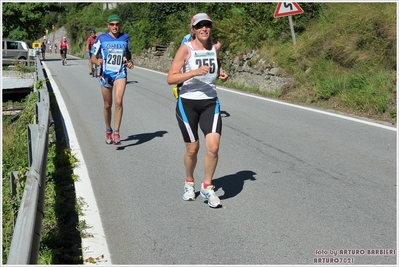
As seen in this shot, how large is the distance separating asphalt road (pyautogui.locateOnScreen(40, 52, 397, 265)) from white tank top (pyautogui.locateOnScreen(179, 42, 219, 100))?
109 centimetres

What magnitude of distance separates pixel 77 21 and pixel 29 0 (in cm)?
2422

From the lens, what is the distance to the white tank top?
21.9 feet

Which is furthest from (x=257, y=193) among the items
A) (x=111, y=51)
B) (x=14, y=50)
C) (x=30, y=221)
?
(x=14, y=50)

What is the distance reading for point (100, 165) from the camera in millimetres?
8719

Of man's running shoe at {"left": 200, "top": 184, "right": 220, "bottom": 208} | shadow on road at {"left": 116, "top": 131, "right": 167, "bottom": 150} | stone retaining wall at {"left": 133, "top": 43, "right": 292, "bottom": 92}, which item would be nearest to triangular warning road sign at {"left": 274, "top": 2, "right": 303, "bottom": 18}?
stone retaining wall at {"left": 133, "top": 43, "right": 292, "bottom": 92}

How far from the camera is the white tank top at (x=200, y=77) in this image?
668 centimetres

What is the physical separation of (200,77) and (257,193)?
1447 millimetres

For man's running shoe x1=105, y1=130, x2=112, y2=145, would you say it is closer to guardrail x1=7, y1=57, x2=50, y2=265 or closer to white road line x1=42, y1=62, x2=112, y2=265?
white road line x1=42, y1=62, x2=112, y2=265

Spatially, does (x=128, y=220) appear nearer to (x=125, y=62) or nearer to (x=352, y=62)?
(x=125, y=62)

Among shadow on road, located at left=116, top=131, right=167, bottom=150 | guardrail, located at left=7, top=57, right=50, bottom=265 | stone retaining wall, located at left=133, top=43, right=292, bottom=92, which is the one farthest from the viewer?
stone retaining wall, located at left=133, top=43, right=292, bottom=92

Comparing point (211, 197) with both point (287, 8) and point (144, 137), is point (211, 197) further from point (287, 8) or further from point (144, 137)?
point (287, 8)

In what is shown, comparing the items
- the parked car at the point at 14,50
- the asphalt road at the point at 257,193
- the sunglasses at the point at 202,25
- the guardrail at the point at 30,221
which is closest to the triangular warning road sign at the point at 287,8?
the asphalt road at the point at 257,193

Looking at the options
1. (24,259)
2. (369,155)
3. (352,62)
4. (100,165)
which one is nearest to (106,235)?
(24,259)

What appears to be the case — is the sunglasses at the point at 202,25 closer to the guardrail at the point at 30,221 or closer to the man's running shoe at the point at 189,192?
the man's running shoe at the point at 189,192
